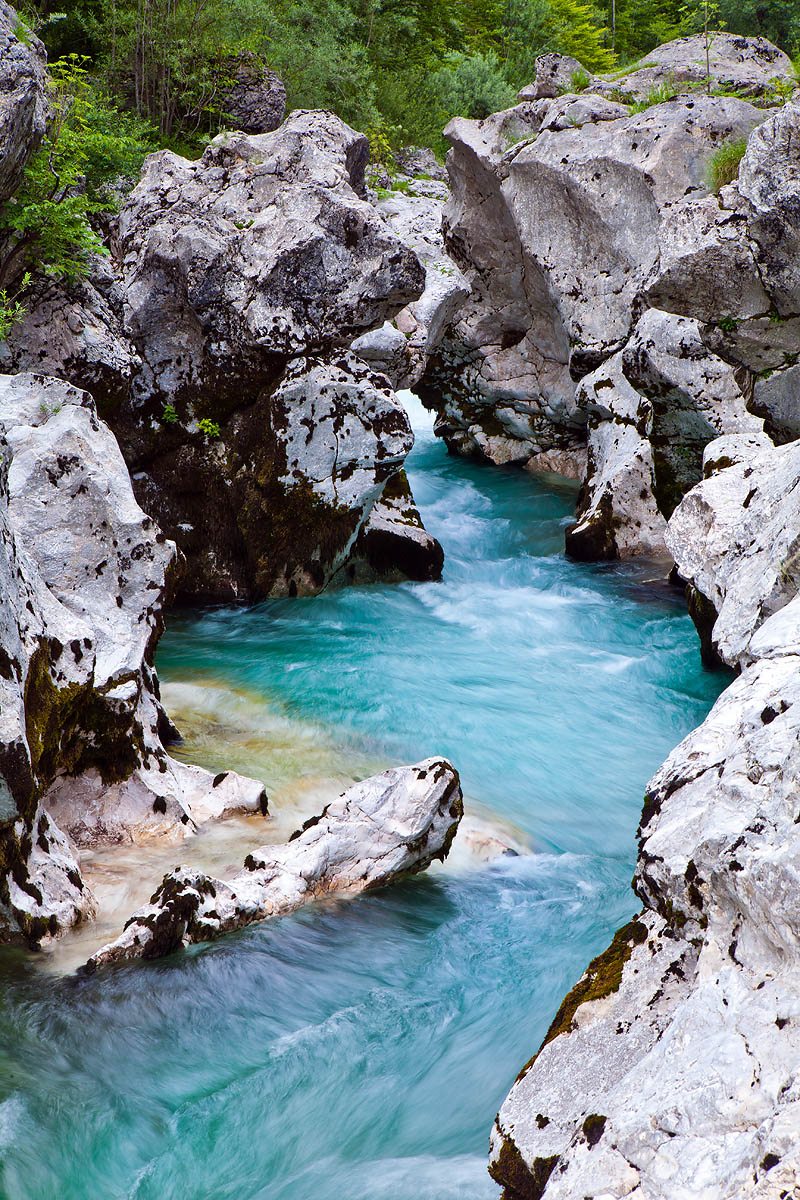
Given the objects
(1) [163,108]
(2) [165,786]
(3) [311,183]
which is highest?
(1) [163,108]

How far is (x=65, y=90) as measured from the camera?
12.8 m

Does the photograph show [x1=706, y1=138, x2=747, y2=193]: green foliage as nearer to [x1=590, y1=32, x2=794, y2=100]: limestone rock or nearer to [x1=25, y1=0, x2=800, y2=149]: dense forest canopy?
[x1=590, y1=32, x2=794, y2=100]: limestone rock

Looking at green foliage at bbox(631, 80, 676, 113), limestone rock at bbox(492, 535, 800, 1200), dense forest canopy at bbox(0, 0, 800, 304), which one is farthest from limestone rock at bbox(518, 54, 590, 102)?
limestone rock at bbox(492, 535, 800, 1200)

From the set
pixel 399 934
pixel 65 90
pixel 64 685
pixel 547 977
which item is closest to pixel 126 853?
pixel 64 685

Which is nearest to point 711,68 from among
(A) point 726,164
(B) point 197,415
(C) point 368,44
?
(A) point 726,164

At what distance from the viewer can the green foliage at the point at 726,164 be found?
11391 millimetres

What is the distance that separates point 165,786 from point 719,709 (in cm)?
419

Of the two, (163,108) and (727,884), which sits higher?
(163,108)

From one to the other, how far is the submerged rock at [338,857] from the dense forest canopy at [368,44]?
11375mm

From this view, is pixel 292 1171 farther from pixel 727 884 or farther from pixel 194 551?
pixel 194 551

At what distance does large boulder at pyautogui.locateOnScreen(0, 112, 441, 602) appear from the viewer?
35.4 ft

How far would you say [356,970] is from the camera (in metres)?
5.29

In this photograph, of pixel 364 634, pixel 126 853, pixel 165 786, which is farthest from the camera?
pixel 364 634

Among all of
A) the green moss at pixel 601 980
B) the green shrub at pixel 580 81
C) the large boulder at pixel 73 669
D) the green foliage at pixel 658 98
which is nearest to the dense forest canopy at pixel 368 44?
the green foliage at pixel 658 98
